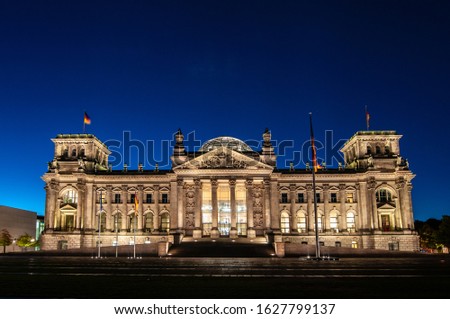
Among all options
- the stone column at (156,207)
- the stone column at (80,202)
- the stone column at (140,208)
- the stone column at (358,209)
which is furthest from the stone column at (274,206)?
the stone column at (80,202)

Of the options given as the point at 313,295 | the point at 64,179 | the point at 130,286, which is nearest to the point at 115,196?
the point at 64,179

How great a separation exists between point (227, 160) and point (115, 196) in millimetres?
25040

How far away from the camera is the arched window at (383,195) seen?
88812 millimetres

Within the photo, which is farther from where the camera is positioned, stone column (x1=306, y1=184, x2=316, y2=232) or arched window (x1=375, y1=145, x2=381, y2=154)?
arched window (x1=375, y1=145, x2=381, y2=154)

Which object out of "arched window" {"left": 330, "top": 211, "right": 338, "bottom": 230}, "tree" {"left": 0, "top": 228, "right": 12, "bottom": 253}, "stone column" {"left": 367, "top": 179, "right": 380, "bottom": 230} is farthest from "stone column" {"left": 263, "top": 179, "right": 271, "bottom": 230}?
"tree" {"left": 0, "top": 228, "right": 12, "bottom": 253}

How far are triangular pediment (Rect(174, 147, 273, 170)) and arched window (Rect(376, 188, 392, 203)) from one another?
74.7ft

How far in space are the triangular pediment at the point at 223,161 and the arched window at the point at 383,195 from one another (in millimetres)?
22783

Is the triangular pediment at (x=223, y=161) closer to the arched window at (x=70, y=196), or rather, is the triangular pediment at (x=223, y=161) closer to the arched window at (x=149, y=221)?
the arched window at (x=149, y=221)

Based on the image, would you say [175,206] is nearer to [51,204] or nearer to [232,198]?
[232,198]

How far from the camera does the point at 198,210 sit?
85.9 metres

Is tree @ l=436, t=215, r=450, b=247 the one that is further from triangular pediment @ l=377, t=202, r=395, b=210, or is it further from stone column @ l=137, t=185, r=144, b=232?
stone column @ l=137, t=185, r=144, b=232

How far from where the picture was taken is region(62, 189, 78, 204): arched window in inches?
3561
